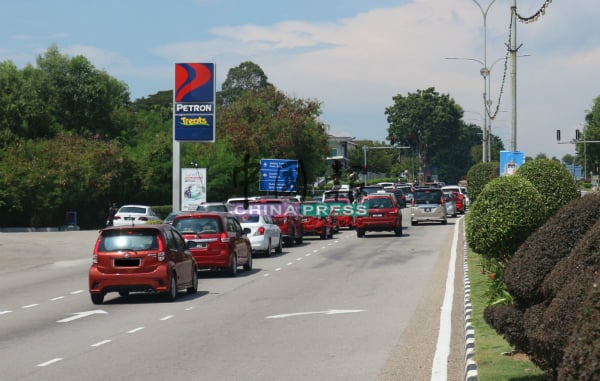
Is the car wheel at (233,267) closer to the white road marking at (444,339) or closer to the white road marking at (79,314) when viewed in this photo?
the white road marking at (444,339)

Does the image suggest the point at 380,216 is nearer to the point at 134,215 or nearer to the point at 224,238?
the point at 134,215

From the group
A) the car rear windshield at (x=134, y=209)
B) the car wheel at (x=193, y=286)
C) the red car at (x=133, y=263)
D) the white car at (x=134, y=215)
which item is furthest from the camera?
the car rear windshield at (x=134, y=209)

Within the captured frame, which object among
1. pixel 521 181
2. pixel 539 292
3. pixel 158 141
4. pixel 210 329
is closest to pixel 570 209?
pixel 539 292

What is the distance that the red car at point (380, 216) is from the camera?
43625 millimetres

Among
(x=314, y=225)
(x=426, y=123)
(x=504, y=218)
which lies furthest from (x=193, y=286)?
(x=426, y=123)

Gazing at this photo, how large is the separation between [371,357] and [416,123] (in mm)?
131661

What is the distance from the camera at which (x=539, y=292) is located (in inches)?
360

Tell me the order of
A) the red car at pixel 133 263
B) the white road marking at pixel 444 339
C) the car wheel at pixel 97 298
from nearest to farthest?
the white road marking at pixel 444 339
the red car at pixel 133 263
the car wheel at pixel 97 298

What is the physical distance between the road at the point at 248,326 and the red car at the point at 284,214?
8.04 m

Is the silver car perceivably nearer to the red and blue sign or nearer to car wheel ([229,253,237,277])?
the red and blue sign

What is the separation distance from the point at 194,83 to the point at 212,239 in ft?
88.6

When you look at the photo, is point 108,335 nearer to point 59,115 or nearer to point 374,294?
point 374,294

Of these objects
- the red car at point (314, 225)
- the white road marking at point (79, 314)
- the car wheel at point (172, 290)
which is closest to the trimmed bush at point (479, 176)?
the red car at point (314, 225)

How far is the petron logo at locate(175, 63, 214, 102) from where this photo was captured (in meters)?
50.6
